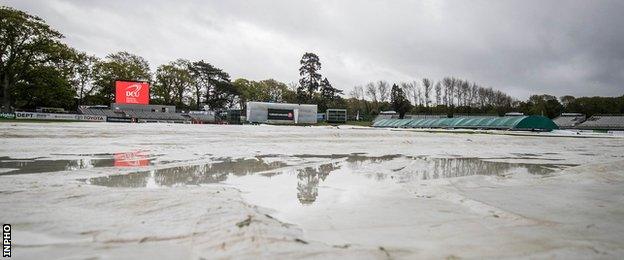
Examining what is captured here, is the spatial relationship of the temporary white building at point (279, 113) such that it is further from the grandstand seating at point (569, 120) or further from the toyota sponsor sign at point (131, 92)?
the grandstand seating at point (569, 120)

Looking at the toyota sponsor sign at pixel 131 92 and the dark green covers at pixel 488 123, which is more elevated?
the toyota sponsor sign at pixel 131 92

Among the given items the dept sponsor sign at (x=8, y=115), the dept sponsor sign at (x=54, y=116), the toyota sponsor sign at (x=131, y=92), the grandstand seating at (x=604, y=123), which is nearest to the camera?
the dept sponsor sign at (x=8, y=115)

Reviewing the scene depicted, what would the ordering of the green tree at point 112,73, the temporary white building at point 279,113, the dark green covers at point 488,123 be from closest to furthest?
the dark green covers at point 488,123
the green tree at point 112,73
the temporary white building at point 279,113

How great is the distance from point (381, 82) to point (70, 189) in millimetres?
107744

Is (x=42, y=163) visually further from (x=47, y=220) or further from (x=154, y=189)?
(x=47, y=220)

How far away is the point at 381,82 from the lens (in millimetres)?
107688

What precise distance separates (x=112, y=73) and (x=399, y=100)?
2955 inches

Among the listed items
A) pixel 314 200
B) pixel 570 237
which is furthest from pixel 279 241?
pixel 570 237

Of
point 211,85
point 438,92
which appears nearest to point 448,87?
point 438,92

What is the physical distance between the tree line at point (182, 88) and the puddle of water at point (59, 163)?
4831 cm

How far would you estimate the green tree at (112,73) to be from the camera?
6738cm

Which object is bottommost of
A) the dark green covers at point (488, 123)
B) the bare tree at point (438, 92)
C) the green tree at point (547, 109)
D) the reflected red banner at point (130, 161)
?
the reflected red banner at point (130, 161)

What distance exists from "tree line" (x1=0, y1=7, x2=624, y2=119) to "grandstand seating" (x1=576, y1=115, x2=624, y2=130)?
1496cm

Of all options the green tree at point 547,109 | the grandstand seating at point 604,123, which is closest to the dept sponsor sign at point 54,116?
the grandstand seating at point 604,123
